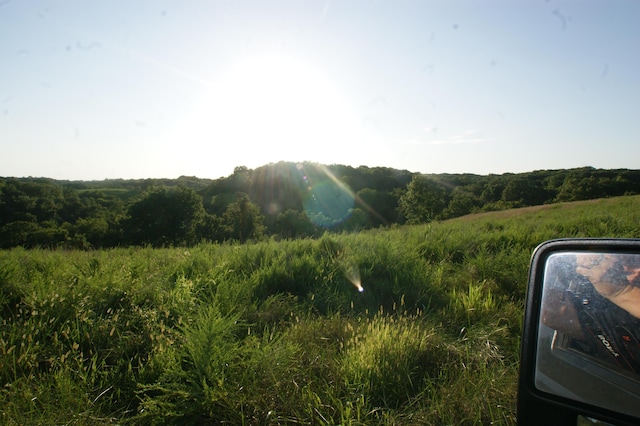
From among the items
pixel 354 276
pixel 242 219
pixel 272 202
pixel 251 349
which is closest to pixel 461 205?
pixel 242 219

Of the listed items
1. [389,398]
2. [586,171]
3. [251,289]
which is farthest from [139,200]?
[586,171]

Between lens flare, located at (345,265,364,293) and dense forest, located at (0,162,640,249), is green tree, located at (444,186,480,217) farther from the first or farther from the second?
lens flare, located at (345,265,364,293)

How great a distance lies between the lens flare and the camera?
5.79m

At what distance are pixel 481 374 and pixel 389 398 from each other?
0.77 m

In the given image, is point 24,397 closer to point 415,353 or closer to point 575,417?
point 415,353

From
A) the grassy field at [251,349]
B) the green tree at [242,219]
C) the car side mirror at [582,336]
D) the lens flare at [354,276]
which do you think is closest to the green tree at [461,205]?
the green tree at [242,219]

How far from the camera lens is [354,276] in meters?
6.11

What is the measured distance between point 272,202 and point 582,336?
84.9m

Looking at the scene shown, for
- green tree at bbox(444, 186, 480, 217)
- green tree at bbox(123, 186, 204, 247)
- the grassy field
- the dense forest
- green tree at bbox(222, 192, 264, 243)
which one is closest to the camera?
the grassy field

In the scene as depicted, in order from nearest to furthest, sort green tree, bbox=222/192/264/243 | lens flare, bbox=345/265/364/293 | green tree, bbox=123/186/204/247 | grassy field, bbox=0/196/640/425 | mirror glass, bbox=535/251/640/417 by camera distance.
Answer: mirror glass, bbox=535/251/640/417
grassy field, bbox=0/196/640/425
lens flare, bbox=345/265/364/293
green tree, bbox=123/186/204/247
green tree, bbox=222/192/264/243

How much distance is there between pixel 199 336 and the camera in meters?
3.19

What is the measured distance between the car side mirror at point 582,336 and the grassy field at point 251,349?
4.49ft

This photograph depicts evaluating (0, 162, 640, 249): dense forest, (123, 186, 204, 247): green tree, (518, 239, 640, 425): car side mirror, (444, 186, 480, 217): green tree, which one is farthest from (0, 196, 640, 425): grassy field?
(444, 186, 480, 217): green tree

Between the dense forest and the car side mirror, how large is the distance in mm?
15010
